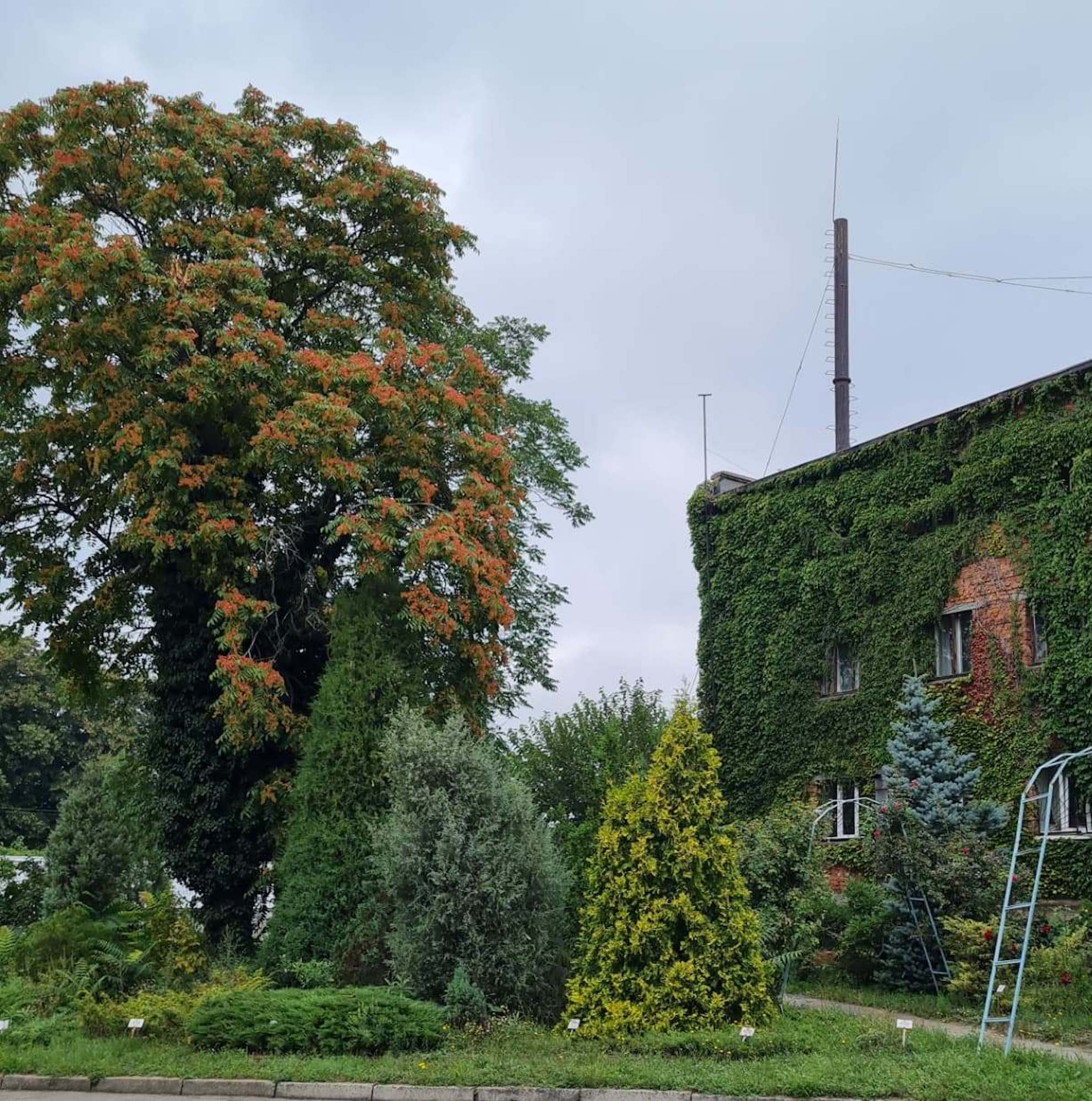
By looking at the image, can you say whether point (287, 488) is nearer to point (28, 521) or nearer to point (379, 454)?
point (379, 454)

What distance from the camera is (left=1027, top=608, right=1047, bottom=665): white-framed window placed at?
1973cm

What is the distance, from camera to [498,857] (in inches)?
535

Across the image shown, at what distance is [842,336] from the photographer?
32344mm

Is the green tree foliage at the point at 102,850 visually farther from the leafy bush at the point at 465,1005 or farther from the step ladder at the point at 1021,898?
the step ladder at the point at 1021,898

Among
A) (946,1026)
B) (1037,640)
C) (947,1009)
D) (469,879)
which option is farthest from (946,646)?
(469,879)

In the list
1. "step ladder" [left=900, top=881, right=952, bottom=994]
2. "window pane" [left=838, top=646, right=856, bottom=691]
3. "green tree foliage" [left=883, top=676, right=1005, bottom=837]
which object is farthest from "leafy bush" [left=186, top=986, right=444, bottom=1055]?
"window pane" [left=838, top=646, right=856, bottom=691]

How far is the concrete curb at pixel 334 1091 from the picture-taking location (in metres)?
9.88

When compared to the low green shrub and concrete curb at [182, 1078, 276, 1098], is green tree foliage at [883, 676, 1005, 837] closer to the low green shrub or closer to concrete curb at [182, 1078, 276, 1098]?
the low green shrub

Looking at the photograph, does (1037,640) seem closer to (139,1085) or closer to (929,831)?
(929,831)

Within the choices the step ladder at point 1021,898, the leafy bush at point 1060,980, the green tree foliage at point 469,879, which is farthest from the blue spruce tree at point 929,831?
the green tree foliage at point 469,879

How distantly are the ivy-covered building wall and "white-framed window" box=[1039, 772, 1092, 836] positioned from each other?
254 millimetres

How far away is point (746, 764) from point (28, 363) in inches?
593

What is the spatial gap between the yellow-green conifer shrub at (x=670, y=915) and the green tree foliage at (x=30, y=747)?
36926mm

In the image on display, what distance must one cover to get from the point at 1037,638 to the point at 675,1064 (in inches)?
462
